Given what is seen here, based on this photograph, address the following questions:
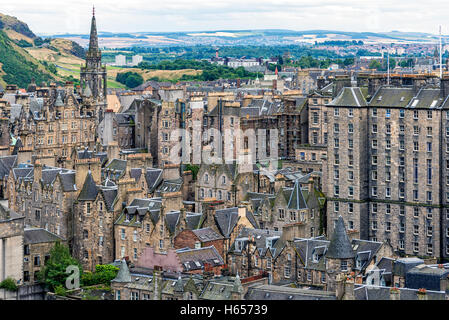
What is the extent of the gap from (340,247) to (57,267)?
26888 mm

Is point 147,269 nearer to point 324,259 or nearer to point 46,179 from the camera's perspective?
point 324,259

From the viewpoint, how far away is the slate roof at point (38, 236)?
3891 inches

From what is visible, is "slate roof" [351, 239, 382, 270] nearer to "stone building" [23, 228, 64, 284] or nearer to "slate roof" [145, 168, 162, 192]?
"slate roof" [145, 168, 162, 192]

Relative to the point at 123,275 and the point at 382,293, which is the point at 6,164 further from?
the point at 382,293

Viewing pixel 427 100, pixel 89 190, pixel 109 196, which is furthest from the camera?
pixel 89 190

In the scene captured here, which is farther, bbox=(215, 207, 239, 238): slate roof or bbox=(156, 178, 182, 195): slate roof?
bbox=(156, 178, 182, 195): slate roof

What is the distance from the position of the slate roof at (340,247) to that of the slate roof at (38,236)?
29.9 meters

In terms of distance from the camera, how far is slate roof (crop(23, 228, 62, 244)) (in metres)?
98.8

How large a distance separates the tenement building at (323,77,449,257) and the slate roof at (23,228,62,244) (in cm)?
2838

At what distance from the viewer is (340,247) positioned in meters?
83.8

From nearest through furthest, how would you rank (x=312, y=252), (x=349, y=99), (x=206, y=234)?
(x=312, y=252) → (x=206, y=234) → (x=349, y=99)

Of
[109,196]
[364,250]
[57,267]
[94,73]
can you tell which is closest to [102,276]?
[57,267]

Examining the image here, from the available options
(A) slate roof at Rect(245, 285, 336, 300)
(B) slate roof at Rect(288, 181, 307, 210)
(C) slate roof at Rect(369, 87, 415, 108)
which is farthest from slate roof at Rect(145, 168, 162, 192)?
(A) slate roof at Rect(245, 285, 336, 300)

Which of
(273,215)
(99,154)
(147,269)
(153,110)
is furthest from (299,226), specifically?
(153,110)
